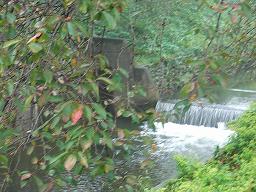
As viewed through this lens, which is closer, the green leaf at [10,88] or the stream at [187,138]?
the green leaf at [10,88]

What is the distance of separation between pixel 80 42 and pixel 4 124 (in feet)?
1.77

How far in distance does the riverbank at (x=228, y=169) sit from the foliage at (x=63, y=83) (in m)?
1.63

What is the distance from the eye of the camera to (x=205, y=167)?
182 inches

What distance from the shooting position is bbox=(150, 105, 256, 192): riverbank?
382 centimetres

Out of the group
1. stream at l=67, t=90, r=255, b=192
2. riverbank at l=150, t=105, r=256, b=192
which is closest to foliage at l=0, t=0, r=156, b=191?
riverbank at l=150, t=105, r=256, b=192

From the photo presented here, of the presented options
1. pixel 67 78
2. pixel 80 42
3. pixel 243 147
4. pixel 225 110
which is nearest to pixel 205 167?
pixel 243 147

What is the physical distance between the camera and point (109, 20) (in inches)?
68.3

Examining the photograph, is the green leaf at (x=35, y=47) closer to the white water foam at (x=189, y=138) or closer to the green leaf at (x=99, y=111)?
the green leaf at (x=99, y=111)

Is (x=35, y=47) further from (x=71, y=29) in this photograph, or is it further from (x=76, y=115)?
(x=76, y=115)

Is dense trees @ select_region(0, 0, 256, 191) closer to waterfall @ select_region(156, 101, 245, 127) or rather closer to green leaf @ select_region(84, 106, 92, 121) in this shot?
green leaf @ select_region(84, 106, 92, 121)

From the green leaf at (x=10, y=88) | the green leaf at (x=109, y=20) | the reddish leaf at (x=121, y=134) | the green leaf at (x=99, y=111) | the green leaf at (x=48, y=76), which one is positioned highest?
the green leaf at (x=109, y=20)

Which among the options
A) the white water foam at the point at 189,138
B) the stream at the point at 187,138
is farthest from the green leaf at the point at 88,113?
the white water foam at the point at 189,138

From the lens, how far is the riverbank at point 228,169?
3816mm

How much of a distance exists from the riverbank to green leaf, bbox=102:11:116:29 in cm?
217
